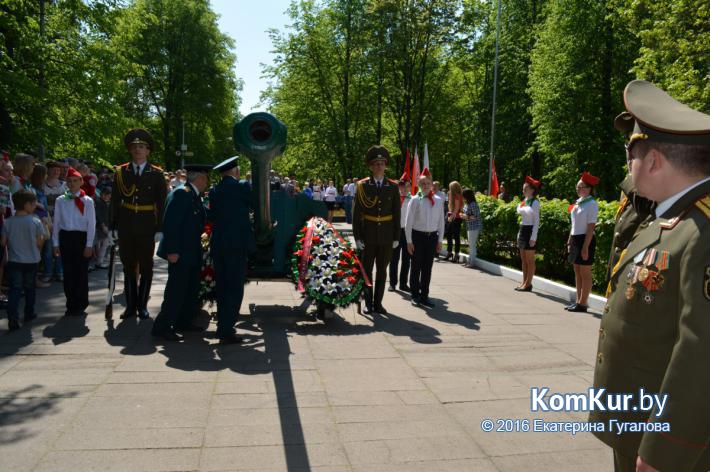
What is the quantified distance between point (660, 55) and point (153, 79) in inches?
1214

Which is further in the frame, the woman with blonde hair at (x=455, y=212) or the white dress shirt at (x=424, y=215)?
the woman with blonde hair at (x=455, y=212)

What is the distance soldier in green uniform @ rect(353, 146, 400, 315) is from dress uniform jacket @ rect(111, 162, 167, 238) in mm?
2709

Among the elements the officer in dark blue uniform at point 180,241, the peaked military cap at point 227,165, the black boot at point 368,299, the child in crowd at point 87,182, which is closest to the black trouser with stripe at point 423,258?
the black boot at point 368,299

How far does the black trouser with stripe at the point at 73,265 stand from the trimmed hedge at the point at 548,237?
305 inches

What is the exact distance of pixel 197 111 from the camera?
3928 centimetres

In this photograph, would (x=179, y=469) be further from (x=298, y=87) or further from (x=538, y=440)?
(x=298, y=87)

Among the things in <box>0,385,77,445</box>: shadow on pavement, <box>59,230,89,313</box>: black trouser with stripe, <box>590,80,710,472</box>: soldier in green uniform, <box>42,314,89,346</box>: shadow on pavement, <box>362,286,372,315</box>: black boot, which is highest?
<box>590,80,710,472</box>: soldier in green uniform

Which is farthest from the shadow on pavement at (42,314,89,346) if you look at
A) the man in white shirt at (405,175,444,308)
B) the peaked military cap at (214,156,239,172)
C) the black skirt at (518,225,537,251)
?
the black skirt at (518,225,537,251)

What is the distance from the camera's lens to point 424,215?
29.0 ft

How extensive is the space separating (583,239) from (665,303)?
6966 mm

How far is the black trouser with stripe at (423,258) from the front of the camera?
8.84 meters

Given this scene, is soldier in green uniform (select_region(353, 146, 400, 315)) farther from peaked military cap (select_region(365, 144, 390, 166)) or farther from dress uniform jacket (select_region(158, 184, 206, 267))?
dress uniform jacket (select_region(158, 184, 206, 267))

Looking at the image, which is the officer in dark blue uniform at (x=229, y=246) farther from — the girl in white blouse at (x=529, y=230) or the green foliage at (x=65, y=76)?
the green foliage at (x=65, y=76)

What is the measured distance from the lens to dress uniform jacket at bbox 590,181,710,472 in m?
1.84
